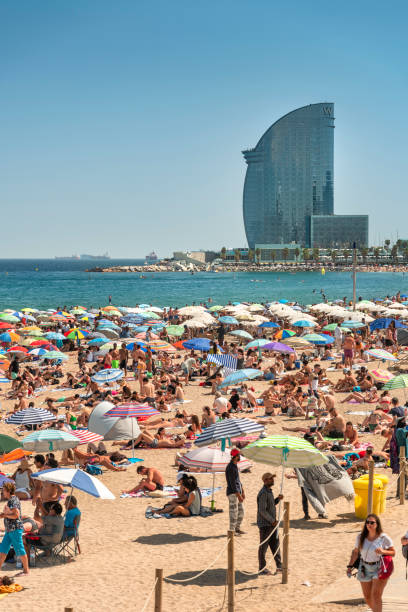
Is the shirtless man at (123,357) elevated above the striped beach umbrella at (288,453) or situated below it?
below

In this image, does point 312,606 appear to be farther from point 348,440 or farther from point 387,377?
point 387,377

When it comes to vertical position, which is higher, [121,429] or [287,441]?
[287,441]

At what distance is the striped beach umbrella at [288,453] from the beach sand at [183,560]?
0.95m

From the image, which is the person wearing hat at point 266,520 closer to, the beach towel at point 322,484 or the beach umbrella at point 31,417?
the beach towel at point 322,484

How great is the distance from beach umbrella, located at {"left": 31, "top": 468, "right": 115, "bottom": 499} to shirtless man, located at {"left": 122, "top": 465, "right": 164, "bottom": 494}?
8.51 feet

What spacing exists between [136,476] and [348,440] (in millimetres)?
4090

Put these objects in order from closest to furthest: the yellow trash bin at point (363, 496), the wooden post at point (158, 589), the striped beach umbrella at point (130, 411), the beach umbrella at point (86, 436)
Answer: the wooden post at point (158, 589) < the yellow trash bin at point (363, 496) < the beach umbrella at point (86, 436) < the striped beach umbrella at point (130, 411)

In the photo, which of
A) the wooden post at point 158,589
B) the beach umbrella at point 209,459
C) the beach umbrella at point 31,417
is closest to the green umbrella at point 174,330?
the beach umbrella at point 31,417

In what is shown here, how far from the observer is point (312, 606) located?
252 inches

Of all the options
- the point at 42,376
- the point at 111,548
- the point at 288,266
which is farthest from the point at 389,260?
the point at 111,548

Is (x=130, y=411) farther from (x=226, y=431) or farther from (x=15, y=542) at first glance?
(x=15, y=542)

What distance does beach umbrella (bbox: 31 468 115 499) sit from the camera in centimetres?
790

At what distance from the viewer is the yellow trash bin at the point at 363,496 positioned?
8898 mm

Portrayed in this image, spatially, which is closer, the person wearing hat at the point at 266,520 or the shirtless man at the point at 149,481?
the person wearing hat at the point at 266,520
